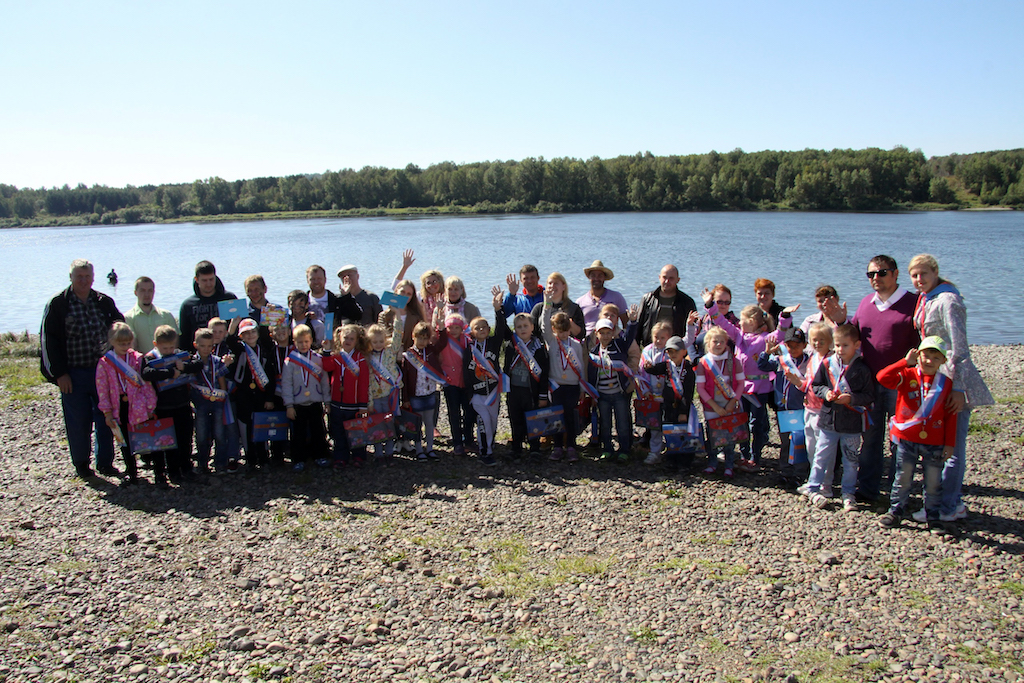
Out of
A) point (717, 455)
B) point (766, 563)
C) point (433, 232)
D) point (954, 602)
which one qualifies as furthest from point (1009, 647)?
point (433, 232)

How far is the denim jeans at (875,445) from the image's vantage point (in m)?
5.93

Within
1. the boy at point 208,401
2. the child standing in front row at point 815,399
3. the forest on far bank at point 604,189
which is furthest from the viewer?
the forest on far bank at point 604,189

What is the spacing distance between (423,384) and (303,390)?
124cm

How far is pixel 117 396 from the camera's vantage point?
6.64 meters

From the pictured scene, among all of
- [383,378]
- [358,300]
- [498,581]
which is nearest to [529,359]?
[383,378]

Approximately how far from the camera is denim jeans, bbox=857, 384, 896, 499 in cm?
593

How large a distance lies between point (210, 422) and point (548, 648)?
4484 millimetres

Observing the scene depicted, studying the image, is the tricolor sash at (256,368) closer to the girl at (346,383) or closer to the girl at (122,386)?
the girl at (346,383)

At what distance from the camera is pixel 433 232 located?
60719 millimetres

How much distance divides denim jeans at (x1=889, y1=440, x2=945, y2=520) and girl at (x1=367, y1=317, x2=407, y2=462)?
15.4 ft

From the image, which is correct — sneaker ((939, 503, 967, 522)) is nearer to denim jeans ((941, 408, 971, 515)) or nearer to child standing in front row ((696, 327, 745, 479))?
denim jeans ((941, 408, 971, 515))

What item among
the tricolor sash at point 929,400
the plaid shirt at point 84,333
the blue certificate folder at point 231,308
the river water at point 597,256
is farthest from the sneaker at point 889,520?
the river water at point 597,256

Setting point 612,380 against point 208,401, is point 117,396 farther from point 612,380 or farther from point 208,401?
point 612,380

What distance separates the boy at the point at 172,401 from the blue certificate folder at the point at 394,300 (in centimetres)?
198
